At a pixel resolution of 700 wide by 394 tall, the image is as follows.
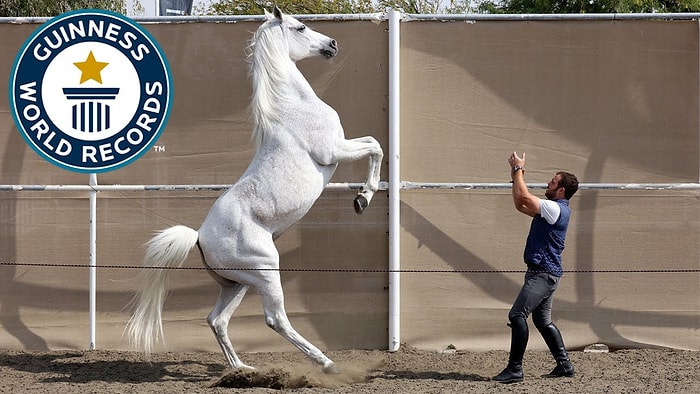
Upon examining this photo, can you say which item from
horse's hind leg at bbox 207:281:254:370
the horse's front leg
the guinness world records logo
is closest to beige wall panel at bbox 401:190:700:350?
the horse's front leg

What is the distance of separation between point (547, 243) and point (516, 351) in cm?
69

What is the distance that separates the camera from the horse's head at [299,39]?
6.62m

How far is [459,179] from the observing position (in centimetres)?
754

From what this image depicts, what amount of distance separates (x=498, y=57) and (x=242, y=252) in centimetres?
248

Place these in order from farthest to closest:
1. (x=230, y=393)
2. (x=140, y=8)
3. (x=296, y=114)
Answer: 1. (x=140, y=8)
2. (x=296, y=114)
3. (x=230, y=393)

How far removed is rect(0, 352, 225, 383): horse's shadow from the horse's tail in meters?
0.34

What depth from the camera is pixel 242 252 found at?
6445mm

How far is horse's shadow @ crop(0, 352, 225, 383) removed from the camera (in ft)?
22.2

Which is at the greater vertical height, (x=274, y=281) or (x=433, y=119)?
(x=433, y=119)

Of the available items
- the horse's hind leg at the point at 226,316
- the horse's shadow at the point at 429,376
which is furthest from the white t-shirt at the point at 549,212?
the horse's hind leg at the point at 226,316

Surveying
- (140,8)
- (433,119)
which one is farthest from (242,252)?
(140,8)

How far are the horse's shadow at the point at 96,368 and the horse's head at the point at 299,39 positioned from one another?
2232 mm

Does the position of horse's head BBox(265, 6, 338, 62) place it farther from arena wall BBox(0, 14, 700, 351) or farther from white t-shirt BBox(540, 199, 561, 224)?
white t-shirt BBox(540, 199, 561, 224)

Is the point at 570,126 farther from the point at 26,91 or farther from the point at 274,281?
the point at 26,91
